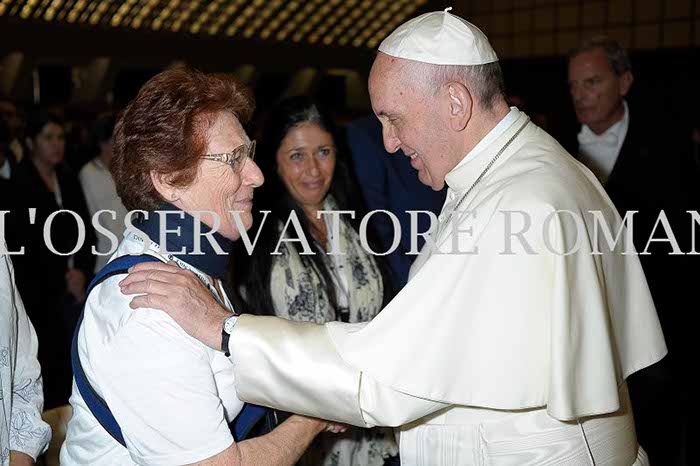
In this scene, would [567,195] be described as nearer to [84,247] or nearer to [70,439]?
[70,439]

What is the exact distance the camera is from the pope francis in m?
1.68

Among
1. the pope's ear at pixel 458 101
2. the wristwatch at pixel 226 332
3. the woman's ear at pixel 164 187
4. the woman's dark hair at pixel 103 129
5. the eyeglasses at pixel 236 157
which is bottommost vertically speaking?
the wristwatch at pixel 226 332

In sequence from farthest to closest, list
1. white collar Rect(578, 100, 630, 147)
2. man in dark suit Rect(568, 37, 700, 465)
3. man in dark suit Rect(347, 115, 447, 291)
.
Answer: white collar Rect(578, 100, 630, 147) → man in dark suit Rect(568, 37, 700, 465) → man in dark suit Rect(347, 115, 447, 291)

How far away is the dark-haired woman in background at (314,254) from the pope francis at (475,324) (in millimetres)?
918

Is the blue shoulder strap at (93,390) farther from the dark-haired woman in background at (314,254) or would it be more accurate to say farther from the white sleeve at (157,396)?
the dark-haired woman in background at (314,254)

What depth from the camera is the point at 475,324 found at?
1.70 meters

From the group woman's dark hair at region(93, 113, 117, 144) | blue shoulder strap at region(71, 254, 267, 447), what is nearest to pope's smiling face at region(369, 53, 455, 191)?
blue shoulder strap at region(71, 254, 267, 447)

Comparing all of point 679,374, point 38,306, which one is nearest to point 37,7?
point 38,306

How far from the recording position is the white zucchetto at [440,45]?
6.15 ft

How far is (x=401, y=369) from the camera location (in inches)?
66.2

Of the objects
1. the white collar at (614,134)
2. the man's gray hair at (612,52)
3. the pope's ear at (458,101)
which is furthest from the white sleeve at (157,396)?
the man's gray hair at (612,52)

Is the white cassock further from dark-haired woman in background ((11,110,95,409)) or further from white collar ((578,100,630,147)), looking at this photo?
white collar ((578,100,630,147))

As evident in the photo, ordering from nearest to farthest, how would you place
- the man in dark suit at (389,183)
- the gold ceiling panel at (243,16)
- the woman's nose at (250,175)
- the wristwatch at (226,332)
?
the wristwatch at (226,332) → the woman's nose at (250,175) → the man in dark suit at (389,183) → the gold ceiling panel at (243,16)

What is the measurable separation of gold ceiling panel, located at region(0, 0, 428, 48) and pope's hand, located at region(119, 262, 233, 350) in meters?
8.64
